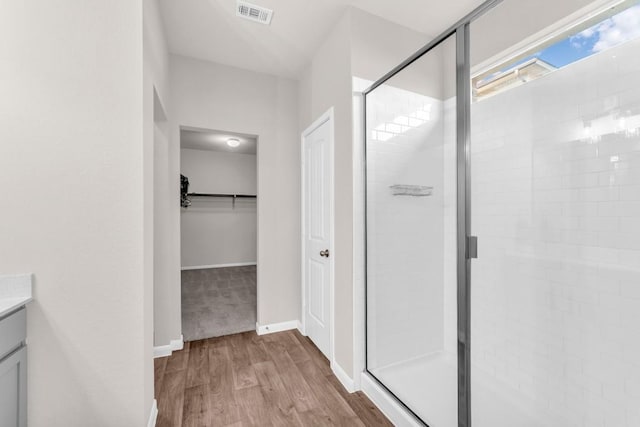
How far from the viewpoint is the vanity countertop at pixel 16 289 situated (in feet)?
4.06

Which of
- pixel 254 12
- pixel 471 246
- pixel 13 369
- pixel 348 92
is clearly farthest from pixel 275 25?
pixel 13 369

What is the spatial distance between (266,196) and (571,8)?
256 cm

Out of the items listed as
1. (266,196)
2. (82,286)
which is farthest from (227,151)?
(82,286)

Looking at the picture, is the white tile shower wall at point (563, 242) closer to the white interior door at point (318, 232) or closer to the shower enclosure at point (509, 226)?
the shower enclosure at point (509, 226)

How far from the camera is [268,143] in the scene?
2926 mm

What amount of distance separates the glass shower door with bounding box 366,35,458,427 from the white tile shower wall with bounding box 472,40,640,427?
244 mm

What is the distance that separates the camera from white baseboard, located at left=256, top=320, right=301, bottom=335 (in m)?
2.85

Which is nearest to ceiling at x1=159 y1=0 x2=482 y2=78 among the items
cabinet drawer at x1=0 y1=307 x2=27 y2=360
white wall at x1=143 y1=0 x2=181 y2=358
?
white wall at x1=143 y1=0 x2=181 y2=358

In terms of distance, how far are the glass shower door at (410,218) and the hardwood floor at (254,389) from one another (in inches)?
14.8

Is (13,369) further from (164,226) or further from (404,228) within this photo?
(404,228)

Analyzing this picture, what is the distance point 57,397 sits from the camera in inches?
52.3

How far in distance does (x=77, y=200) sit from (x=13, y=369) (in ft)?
2.57

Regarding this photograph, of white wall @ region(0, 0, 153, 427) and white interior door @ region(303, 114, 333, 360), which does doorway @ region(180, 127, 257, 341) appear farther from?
white wall @ region(0, 0, 153, 427)

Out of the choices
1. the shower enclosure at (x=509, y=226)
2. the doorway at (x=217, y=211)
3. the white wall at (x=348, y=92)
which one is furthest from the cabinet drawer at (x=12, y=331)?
the doorway at (x=217, y=211)
